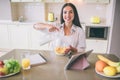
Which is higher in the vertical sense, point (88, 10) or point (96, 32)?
point (88, 10)

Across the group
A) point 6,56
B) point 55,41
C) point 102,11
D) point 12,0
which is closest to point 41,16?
point 12,0

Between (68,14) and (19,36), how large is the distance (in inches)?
96.8

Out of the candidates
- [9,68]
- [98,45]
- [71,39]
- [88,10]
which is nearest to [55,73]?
[9,68]

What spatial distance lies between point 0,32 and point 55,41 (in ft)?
8.59

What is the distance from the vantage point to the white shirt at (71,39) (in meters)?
2.15

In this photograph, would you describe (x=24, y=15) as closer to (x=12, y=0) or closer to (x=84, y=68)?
(x=12, y=0)

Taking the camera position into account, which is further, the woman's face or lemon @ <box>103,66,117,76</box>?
the woman's face

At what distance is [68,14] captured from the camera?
82.0 inches

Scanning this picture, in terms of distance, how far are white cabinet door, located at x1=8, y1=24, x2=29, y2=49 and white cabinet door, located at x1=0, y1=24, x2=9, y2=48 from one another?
0.11 metres

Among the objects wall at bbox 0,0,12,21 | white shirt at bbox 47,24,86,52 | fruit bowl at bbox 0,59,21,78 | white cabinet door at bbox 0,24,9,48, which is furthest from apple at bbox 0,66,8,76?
wall at bbox 0,0,12,21

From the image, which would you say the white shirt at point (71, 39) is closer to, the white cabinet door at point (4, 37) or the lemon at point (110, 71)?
the lemon at point (110, 71)

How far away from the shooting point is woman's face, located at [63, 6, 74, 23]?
2.09 metres

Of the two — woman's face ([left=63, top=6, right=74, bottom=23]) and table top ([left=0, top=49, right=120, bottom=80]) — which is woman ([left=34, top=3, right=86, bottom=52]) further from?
table top ([left=0, top=49, right=120, bottom=80])

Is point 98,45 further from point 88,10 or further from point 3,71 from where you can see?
point 3,71
